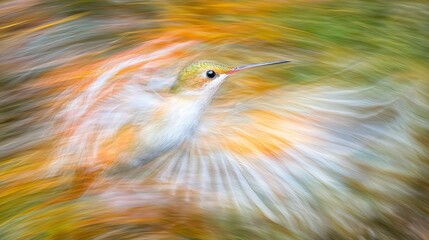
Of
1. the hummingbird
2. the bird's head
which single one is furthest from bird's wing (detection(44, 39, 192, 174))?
the bird's head

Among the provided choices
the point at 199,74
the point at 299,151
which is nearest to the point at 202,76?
the point at 199,74

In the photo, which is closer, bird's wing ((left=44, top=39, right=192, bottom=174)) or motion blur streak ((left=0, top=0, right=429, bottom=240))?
motion blur streak ((left=0, top=0, right=429, bottom=240))

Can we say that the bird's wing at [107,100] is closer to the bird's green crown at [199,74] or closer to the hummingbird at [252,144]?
the hummingbird at [252,144]

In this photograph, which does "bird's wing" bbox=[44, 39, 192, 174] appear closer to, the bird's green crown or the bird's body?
the bird's body

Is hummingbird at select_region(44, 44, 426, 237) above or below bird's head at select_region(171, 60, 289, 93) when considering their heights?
below

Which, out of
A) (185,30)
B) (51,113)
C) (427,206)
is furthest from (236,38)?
(427,206)

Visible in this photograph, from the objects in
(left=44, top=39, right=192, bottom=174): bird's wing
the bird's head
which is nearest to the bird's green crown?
the bird's head

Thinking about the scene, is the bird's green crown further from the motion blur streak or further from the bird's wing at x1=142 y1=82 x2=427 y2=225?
the bird's wing at x1=142 y1=82 x2=427 y2=225

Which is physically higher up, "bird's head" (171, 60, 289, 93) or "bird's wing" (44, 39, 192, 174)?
"bird's head" (171, 60, 289, 93)
